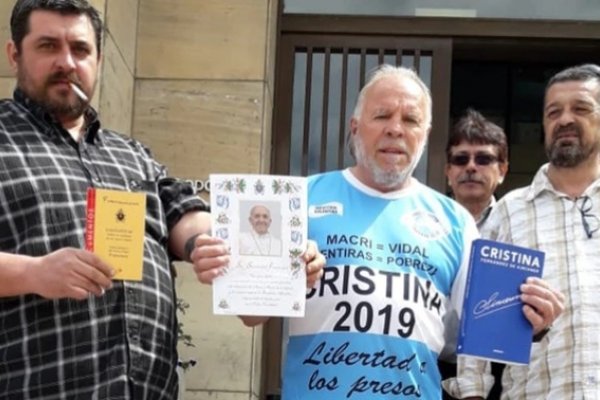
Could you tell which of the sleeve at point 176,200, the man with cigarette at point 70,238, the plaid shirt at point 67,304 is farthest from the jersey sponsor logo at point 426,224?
the plaid shirt at point 67,304

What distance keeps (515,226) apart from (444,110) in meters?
3.74

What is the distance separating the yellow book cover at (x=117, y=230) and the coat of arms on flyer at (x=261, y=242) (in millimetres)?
268

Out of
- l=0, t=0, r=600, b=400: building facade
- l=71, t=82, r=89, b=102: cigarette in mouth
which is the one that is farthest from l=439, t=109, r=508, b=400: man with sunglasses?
l=0, t=0, r=600, b=400: building facade

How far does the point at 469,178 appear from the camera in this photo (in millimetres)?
4320

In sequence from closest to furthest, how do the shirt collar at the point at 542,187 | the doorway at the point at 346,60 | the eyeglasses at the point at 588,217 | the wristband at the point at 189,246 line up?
1. the wristband at the point at 189,246
2. the eyeglasses at the point at 588,217
3. the shirt collar at the point at 542,187
4. the doorway at the point at 346,60

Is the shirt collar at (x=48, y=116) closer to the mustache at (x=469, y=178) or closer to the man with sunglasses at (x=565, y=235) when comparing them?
the man with sunglasses at (x=565, y=235)

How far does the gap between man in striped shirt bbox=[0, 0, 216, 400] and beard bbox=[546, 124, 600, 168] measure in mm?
1225

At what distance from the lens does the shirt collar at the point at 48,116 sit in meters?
3.03

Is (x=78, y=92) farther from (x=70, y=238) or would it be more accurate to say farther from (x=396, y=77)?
(x=396, y=77)

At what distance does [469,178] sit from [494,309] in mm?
1233

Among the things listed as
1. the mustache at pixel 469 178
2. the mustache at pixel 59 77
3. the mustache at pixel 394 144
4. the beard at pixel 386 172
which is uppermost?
the mustache at pixel 59 77

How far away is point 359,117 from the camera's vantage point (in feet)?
11.1

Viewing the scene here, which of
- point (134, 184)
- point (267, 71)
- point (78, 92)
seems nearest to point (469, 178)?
point (134, 184)

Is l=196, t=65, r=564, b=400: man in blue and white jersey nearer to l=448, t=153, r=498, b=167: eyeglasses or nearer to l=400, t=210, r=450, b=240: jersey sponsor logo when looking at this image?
l=400, t=210, r=450, b=240: jersey sponsor logo
